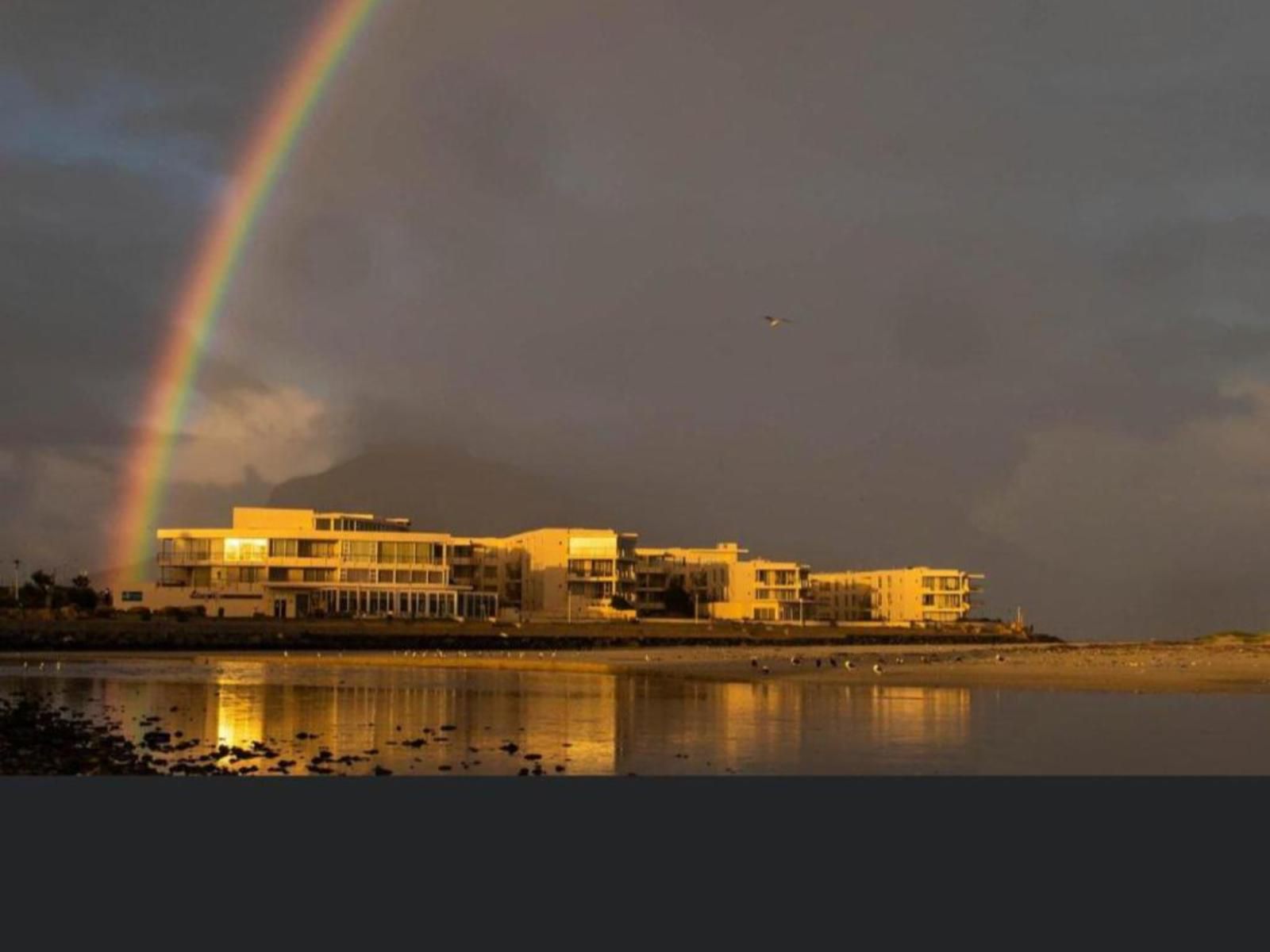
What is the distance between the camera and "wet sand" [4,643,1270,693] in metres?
48.3

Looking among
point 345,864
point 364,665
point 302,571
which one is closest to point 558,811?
point 345,864

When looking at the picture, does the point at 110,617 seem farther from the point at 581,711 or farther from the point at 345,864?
the point at 345,864

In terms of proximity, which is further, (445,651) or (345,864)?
(445,651)

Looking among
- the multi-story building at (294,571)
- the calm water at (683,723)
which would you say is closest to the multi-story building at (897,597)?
the multi-story building at (294,571)

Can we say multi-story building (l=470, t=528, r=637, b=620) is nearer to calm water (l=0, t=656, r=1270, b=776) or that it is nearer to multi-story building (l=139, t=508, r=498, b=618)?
multi-story building (l=139, t=508, r=498, b=618)

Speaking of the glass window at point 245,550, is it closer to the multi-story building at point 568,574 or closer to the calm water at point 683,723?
the multi-story building at point 568,574

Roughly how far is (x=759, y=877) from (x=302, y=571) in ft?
373

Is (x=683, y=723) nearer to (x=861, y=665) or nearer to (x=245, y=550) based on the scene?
(x=861, y=665)

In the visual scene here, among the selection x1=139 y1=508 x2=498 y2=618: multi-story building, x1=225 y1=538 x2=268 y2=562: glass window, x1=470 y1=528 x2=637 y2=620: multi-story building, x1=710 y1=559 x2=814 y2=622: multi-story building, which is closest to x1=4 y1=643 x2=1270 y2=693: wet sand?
x1=139 y1=508 x2=498 y2=618: multi-story building

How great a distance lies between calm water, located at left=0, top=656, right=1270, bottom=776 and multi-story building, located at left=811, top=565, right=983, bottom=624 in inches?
5106

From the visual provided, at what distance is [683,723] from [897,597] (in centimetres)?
15062

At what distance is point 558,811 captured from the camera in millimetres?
15797

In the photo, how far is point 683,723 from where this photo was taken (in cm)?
3056

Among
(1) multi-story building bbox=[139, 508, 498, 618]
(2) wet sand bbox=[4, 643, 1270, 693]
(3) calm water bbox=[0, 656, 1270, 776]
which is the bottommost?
(2) wet sand bbox=[4, 643, 1270, 693]
